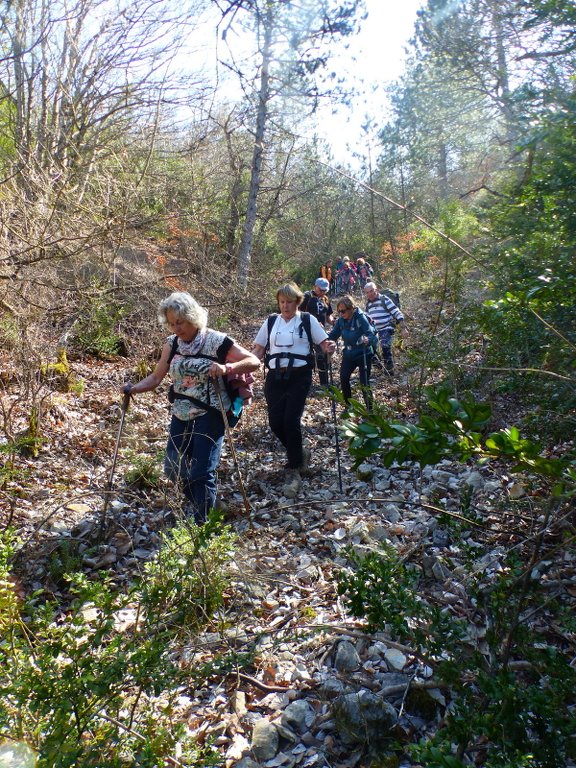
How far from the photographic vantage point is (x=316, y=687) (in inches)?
129

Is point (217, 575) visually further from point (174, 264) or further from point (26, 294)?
point (174, 264)

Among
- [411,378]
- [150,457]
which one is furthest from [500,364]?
[150,457]

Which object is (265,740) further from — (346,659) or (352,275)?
(352,275)

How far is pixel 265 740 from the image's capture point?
291 cm

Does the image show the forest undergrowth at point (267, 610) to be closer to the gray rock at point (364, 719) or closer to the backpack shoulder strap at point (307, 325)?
the gray rock at point (364, 719)

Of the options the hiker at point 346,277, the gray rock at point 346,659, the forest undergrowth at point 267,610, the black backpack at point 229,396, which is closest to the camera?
the forest undergrowth at point 267,610

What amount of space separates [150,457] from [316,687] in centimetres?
343

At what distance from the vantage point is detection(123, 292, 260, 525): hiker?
15.0 feet

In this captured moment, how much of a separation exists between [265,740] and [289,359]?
3.70m

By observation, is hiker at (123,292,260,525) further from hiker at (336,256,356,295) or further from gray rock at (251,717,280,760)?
hiker at (336,256,356,295)

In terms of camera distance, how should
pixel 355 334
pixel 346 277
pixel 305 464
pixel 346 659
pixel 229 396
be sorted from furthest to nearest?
pixel 346 277, pixel 355 334, pixel 305 464, pixel 229 396, pixel 346 659

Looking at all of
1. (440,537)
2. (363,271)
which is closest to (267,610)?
(440,537)

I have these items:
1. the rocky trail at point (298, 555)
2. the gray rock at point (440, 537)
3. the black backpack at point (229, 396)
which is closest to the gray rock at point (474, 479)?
the rocky trail at point (298, 555)

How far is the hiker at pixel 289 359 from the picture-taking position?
6.06 m
